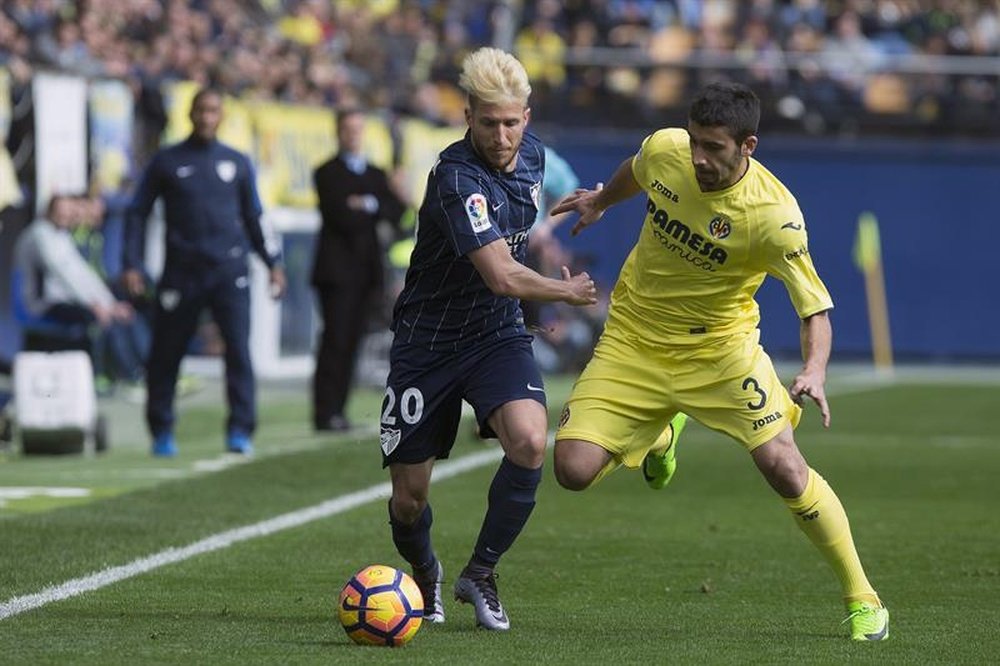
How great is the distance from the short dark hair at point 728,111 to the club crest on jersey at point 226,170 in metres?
7.38

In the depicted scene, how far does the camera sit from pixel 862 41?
111ft

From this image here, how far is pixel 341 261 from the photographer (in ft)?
54.2

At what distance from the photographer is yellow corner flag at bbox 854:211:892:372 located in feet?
105

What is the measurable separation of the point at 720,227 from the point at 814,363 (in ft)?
2.05

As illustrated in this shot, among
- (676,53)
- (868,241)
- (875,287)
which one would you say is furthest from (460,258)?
(676,53)

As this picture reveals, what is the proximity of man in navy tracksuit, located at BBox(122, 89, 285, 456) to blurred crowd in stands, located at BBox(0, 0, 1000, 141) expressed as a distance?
1342 cm

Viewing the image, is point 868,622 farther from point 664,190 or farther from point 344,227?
point 344,227

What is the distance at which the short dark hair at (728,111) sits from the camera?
23.5 feet

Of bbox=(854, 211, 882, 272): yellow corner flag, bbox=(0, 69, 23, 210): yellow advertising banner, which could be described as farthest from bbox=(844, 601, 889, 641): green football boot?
bbox=(854, 211, 882, 272): yellow corner flag

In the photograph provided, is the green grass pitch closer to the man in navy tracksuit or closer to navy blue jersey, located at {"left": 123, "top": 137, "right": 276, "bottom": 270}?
the man in navy tracksuit

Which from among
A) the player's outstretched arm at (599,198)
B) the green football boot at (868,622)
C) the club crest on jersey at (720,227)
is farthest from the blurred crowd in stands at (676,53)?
the green football boot at (868,622)

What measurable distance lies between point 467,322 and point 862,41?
89.9ft

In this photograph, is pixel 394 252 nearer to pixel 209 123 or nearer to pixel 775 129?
pixel 209 123

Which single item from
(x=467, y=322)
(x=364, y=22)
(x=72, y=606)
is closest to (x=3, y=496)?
(x=72, y=606)
